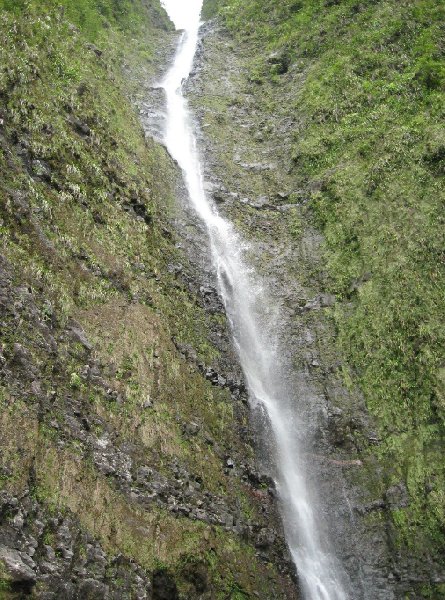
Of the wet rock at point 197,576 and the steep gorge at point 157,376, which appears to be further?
the wet rock at point 197,576

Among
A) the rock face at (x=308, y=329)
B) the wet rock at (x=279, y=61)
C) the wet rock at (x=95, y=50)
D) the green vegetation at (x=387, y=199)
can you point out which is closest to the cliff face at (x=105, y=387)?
the rock face at (x=308, y=329)

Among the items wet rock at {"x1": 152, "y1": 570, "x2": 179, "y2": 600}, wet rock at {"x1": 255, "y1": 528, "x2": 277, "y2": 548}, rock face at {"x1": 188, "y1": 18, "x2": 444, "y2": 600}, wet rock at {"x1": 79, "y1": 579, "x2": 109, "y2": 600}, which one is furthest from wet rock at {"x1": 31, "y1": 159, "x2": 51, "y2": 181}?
wet rock at {"x1": 255, "y1": 528, "x2": 277, "y2": 548}

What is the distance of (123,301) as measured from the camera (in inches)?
646

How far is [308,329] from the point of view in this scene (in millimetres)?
21281

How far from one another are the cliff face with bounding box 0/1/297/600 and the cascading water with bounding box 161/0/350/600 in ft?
3.06

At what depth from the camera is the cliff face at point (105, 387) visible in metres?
10.0

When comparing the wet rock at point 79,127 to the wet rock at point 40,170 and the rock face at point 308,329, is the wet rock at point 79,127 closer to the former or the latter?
the wet rock at point 40,170

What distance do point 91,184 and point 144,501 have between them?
12.6 metres

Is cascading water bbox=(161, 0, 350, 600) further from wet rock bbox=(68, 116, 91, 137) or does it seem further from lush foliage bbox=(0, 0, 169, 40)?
lush foliage bbox=(0, 0, 169, 40)

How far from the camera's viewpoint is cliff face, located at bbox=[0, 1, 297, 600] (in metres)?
10.0

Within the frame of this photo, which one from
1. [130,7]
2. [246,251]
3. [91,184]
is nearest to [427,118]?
[246,251]

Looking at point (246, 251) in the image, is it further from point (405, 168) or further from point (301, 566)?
point (301, 566)

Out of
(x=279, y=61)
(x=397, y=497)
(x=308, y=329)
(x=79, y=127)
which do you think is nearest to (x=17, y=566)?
(x=397, y=497)

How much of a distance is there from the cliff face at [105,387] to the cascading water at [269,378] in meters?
0.93
